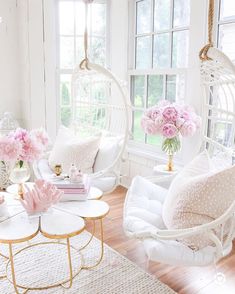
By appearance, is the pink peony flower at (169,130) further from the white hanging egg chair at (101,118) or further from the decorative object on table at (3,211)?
the decorative object on table at (3,211)

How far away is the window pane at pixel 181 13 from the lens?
3.12 metres

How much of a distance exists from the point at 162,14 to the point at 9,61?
194 cm

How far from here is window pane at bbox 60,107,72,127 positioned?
409 centimetres

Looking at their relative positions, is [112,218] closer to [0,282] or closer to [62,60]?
[0,282]

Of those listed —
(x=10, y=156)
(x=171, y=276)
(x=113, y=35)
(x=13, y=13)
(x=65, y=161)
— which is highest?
(x=13, y=13)

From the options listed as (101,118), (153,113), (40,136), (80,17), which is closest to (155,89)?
(101,118)

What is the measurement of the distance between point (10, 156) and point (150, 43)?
2.17 meters

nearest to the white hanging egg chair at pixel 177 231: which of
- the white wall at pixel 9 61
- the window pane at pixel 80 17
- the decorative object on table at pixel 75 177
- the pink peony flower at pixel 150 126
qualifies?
the decorative object on table at pixel 75 177

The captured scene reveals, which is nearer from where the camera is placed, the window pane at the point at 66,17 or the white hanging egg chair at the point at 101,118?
the white hanging egg chair at the point at 101,118

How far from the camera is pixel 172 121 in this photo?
260cm

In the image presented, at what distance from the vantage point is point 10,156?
81.8 inches

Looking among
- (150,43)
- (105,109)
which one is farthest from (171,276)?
(150,43)

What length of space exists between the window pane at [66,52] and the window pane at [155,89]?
1.05m

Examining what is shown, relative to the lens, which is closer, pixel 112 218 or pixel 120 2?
pixel 112 218
